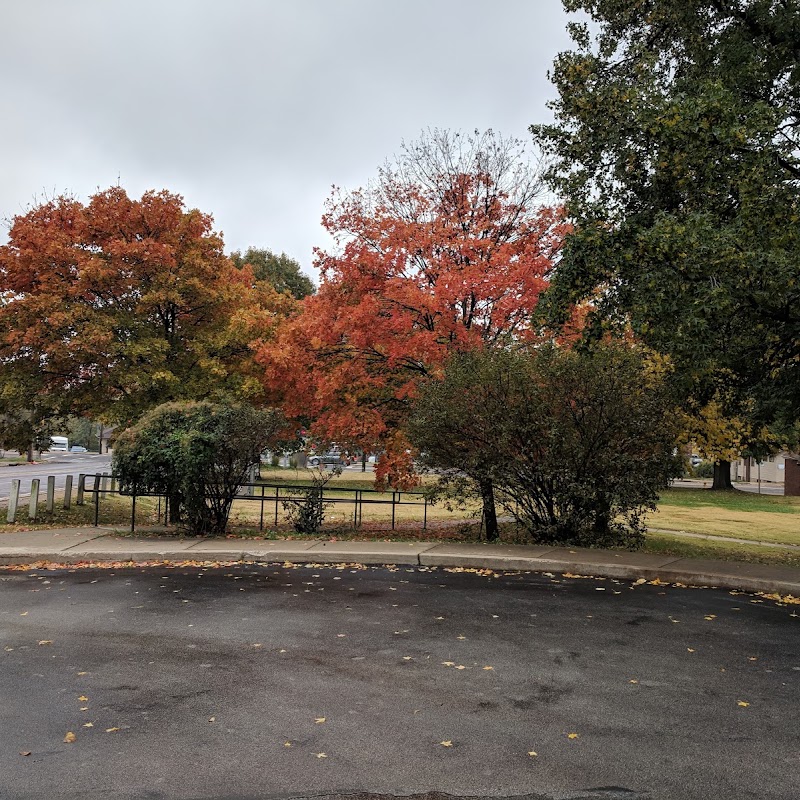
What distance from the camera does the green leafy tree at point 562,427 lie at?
11.7 m

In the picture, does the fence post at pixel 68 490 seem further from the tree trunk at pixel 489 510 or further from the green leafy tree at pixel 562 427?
the tree trunk at pixel 489 510

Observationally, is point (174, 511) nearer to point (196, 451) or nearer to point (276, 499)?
point (276, 499)

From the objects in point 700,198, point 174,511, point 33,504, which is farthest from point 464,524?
point 33,504

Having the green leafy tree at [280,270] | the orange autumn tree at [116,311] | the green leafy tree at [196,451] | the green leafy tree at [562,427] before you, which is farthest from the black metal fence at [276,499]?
the green leafy tree at [280,270]

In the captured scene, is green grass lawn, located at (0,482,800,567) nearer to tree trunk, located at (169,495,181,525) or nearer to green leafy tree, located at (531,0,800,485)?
tree trunk, located at (169,495,181,525)

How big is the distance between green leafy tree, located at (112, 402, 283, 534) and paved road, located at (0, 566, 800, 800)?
403 centimetres

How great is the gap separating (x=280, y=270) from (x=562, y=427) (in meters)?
42.8

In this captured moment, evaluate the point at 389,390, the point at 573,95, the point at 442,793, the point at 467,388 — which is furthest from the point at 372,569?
the point at 573,95

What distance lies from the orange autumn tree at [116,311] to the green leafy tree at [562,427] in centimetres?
543

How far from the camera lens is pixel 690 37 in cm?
1338

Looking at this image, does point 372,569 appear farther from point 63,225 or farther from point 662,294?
point 63,225

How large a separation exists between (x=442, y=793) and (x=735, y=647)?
3.96 metres

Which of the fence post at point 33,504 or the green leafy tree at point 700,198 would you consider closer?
the green leafy tree at point 700,198

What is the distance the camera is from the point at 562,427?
11.8m
